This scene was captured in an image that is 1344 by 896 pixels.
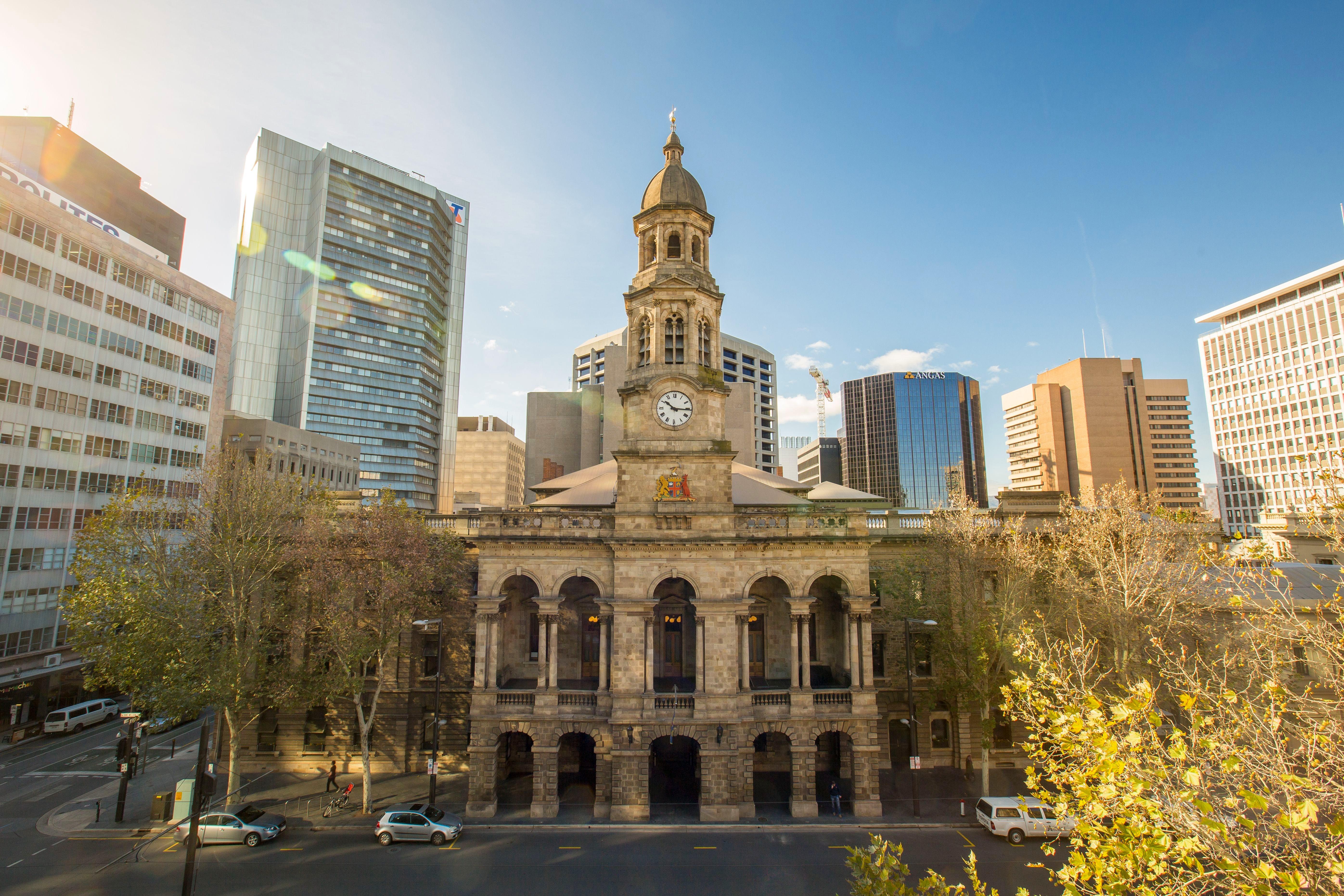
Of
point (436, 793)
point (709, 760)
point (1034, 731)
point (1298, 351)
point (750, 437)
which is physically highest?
point (1298, 351)

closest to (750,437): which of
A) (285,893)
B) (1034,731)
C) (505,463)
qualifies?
(285,893)

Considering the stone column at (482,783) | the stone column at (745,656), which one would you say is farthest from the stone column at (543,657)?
the stone column at (745,656)

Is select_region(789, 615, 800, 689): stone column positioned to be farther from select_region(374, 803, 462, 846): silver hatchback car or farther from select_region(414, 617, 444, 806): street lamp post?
select_region(414, 617, 444, 806): street lamp post

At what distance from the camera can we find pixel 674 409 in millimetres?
30781

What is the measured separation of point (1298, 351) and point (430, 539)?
125714 millimetres

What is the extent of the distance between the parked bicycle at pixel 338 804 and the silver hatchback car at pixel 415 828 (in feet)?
11.8

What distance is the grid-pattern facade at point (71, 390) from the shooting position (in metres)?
39.7

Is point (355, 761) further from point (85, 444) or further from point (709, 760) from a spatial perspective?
point (85, 444)

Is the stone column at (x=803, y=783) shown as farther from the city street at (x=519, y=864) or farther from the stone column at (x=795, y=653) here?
the stone column at (x=795, y=653)

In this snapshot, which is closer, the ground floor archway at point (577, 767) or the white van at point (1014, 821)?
the white van at point (1014, 821)

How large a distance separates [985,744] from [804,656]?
8847 mm

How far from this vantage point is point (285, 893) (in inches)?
829

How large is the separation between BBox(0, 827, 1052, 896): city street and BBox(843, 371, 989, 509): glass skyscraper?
148m

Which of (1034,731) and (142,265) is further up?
(142,265)
